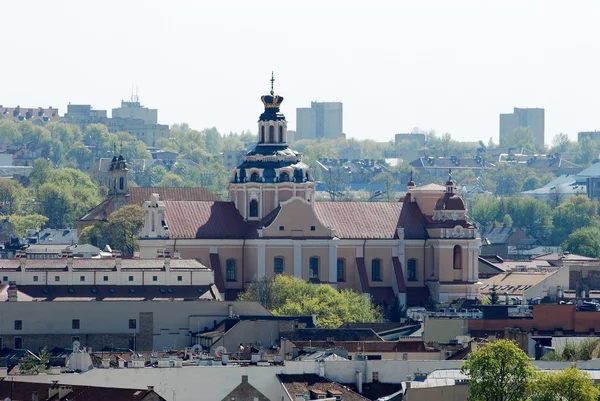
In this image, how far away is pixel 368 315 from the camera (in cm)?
11438

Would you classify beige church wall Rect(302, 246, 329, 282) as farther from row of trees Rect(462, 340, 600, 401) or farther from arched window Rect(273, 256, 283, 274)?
row of trees Rect(462, 340, 600, 401)

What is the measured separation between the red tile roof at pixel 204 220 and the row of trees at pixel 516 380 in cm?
4869

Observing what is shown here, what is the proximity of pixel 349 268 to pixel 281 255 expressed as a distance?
3.62m

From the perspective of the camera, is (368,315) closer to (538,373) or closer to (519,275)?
(519,275)

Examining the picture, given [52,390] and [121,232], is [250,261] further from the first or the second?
[52,390]

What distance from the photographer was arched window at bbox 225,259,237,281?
401 ft

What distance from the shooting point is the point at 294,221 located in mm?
123312

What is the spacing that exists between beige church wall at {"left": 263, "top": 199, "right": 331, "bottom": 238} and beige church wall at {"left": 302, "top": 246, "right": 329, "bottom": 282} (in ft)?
2.00

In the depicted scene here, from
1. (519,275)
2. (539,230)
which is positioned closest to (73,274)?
(519,275)

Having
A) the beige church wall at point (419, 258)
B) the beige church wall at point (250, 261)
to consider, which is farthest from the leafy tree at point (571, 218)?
the beige church wall at point (250, 261)

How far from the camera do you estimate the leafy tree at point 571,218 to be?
191375 mm

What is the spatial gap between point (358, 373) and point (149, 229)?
42566 millimetres

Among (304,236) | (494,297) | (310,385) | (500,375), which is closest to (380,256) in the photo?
(304,236)

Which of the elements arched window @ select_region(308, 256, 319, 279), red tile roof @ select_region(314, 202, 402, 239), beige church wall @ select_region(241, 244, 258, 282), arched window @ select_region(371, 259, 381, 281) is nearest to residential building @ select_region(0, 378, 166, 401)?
beige church wall @ select_region(241, 244, 258, 282)
